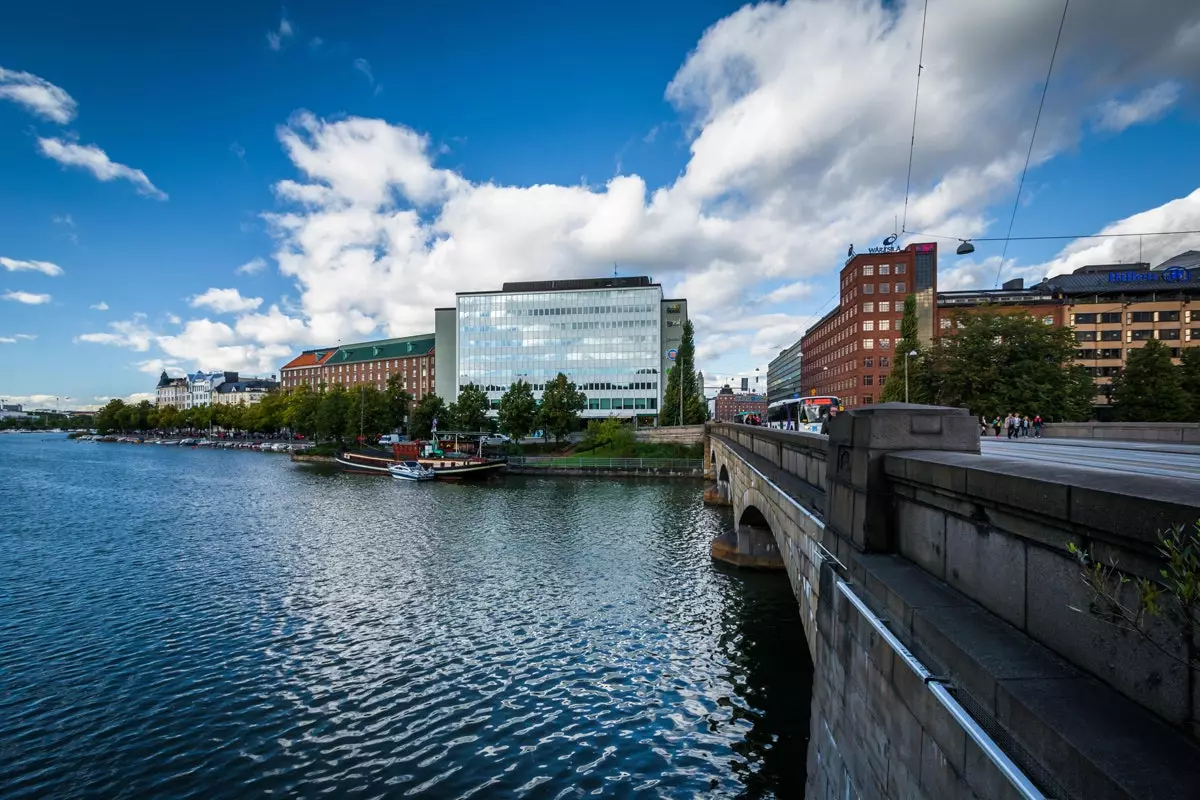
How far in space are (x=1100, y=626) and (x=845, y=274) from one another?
122 m

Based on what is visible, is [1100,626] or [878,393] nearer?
[1100,626]

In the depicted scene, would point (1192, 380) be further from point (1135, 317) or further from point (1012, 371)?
point (1135, 317)

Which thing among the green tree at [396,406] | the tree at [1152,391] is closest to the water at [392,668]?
the tree at [1152,391]

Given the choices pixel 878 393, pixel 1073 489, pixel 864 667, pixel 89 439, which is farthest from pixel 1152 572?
pixel 89 439

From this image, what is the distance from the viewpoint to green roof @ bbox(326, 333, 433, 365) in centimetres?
16223

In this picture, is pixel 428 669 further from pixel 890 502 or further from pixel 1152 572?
pixel 1152 572

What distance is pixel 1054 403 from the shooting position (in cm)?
4922

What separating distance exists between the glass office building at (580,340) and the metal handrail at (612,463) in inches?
1610

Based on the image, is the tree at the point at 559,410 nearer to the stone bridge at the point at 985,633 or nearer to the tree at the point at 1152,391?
the tree at the point at 1152,391

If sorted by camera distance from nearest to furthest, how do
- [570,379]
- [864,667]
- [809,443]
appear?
[864,667] < [809,443] < [570,379]

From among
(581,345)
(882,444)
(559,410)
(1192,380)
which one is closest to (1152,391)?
(1192,380)

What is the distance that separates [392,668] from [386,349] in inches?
6506

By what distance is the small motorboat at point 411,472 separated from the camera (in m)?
71.6

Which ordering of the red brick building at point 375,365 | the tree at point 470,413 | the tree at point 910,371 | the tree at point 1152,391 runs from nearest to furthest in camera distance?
the tree at point 910,371, the tree at point 1152,391, the tree at point 470,413, the red brick building at point 375,365
